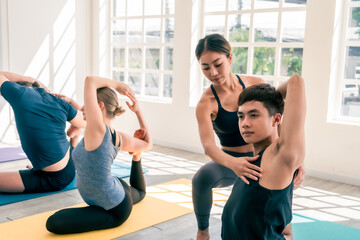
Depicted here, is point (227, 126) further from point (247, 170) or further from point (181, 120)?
point (181, 120)

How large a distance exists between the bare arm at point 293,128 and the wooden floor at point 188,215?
1308mm

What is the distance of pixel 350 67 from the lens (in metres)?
4.24

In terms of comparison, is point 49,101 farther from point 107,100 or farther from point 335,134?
point 335,134

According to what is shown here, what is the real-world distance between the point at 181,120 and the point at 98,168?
3.11 m

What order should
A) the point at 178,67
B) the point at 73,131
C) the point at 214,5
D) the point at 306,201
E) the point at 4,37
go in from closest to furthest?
1. the point at 306,201
2. the point at 73,131
3. the point at 214,5
4. the point at 178,67
5. the point at 4,37

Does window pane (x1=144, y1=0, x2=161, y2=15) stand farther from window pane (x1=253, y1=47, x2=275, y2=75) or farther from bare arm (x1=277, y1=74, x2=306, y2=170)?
bare arm (x1=277, y1=74, x2=306, y2=170)

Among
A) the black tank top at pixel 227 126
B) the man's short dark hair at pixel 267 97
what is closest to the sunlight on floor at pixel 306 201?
the black tank top at pixel 227 126

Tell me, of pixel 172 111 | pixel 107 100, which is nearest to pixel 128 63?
pixel 172 111

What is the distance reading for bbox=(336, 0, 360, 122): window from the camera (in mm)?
4176

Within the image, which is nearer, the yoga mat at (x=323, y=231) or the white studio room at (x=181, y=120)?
the white studio room at (x=181, y=120)

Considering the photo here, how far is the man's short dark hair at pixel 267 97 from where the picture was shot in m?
1.64

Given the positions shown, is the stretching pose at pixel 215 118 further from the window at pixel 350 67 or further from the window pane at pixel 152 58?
the window pane at pixel 152 58

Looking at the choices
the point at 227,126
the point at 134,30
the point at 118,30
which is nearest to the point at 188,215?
the point at 227,126

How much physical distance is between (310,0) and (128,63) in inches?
122
